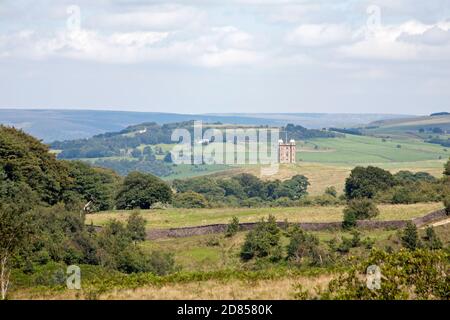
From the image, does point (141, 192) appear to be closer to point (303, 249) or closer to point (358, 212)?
point (358, 212)

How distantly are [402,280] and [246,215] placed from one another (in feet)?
175

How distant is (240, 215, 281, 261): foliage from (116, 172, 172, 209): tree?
28.9 m

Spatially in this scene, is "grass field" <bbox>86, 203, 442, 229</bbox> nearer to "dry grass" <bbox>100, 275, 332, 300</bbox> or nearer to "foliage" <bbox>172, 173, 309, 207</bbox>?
"dry grass" <bbox>100, 275, 332, 300</bbox>

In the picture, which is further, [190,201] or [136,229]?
[190,201]

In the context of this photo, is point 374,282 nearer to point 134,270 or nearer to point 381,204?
point 134,270

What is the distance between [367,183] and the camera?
92438 mm

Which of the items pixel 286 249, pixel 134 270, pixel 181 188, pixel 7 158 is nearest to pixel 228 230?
pixel 286 249

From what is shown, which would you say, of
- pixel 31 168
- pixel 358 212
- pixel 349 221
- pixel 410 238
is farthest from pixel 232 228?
pixel 31 168

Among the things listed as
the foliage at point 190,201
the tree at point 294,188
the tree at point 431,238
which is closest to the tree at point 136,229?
the tree at point 431,238

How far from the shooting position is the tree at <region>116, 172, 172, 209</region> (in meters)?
88.9

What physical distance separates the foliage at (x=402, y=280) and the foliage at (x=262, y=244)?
105 ft
